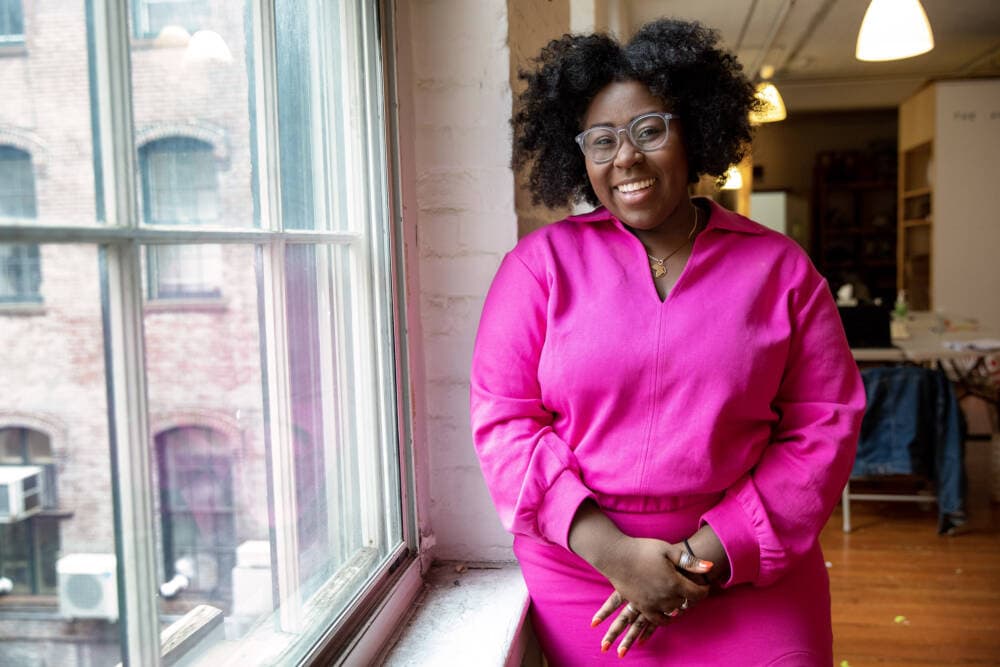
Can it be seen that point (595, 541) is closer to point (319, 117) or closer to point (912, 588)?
point (319, 117)

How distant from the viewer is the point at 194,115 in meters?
0.93

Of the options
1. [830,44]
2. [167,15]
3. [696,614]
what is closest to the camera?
Answer: [167,15]

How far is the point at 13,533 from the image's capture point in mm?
675

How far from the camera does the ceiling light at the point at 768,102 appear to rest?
1.66m

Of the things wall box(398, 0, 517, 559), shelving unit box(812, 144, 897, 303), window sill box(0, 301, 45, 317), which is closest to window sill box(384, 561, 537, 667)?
wall box(398, 0, 517, 559)

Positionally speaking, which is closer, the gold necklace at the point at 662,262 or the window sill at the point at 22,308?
the window sill at the point at 22,308

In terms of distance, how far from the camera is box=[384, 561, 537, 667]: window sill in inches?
54.8

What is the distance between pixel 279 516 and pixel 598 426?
526 millimetres

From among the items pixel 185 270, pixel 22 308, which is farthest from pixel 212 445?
pixel 22 308

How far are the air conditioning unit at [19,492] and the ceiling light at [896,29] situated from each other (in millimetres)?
4215

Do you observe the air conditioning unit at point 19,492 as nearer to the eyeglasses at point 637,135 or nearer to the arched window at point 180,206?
the arched window at point 180,206

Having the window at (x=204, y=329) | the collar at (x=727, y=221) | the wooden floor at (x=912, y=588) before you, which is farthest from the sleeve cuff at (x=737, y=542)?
the wooden floor at (x=912, y=588)

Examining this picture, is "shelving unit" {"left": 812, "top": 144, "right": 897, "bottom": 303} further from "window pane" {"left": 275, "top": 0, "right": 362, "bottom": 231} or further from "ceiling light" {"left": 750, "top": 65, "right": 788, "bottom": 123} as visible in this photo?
"window pane" {"left": 275, "top": 0, "right": 362, "bottom": 231}

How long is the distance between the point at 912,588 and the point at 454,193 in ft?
10.2
